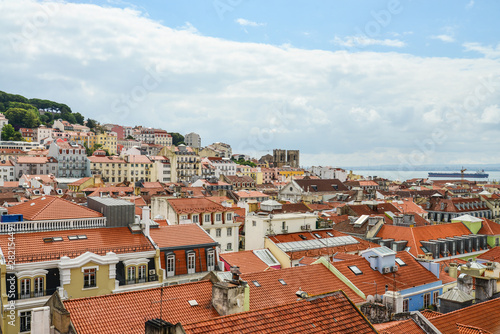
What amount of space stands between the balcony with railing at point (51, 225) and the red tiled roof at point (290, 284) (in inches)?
404

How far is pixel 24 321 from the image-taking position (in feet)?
70.6

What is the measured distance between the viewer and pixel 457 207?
76.8m

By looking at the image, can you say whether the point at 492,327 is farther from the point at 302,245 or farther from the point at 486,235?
the point at 486,235

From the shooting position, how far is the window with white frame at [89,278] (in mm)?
23062

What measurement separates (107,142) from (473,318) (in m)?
186

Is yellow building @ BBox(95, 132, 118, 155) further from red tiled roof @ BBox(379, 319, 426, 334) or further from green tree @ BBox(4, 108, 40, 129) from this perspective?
red tiled roof @ BBox(379, 319, 426, 334)

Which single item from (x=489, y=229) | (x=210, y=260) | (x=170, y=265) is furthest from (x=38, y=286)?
(x=489, y=229)

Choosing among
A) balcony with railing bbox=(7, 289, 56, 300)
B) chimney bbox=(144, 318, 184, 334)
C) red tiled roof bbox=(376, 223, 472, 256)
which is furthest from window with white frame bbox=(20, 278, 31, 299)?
red tiled roof bbox=(376, 223, 472, 256)

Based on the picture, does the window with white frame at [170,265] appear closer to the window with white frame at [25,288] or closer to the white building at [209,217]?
the window with white frame at [25,288]

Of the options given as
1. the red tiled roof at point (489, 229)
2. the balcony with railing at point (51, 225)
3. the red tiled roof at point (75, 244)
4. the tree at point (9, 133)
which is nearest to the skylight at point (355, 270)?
the red tiled roof at point (75, 244)

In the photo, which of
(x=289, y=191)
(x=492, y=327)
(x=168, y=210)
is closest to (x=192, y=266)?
(x=492, y=327)

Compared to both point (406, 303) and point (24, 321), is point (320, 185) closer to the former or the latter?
point (406, 303)

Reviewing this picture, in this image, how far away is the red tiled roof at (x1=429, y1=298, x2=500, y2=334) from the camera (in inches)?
611

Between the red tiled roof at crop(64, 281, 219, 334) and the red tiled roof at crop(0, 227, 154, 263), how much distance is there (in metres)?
8.13
